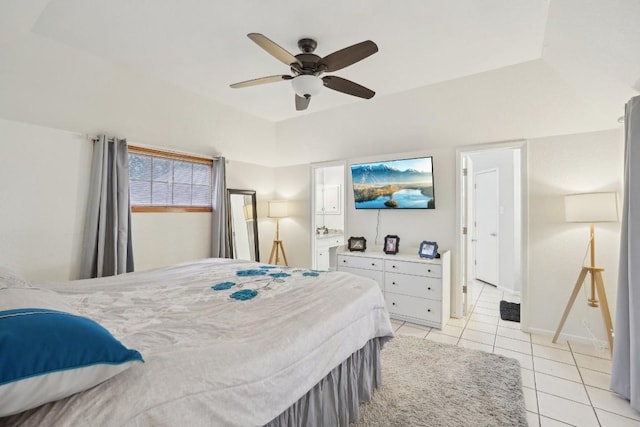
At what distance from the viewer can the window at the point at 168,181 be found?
3.27m

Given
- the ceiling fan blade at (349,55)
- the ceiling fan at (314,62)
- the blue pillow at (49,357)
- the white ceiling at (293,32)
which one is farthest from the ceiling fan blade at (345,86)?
the blue pillow at (49,357)

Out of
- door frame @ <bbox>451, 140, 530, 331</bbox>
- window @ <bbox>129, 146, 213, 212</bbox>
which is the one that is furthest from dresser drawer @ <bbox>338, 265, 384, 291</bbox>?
window @ <bbox>129, 146, 213, 212</bbox>

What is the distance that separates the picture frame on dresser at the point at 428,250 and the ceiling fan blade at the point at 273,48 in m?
2.43

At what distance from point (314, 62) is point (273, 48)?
381mm

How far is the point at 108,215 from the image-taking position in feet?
9.57

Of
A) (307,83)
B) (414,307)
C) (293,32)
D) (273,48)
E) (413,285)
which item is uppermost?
(293,32)

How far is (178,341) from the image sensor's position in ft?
3.90

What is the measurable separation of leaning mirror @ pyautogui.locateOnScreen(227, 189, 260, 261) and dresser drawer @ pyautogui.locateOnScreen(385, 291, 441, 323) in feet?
6.99

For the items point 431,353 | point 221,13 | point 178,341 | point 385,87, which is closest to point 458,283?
point 431,353

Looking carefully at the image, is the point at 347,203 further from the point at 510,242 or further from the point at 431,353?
the point at 510,242

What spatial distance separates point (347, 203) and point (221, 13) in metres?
2.78

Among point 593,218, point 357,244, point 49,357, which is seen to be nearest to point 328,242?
point 357,244

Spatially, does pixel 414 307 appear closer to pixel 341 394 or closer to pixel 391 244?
pixel 391 244

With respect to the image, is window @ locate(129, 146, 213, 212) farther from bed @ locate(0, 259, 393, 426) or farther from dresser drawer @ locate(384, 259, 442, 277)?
dresser drawer @ locate(384, 259, 442, 277)
